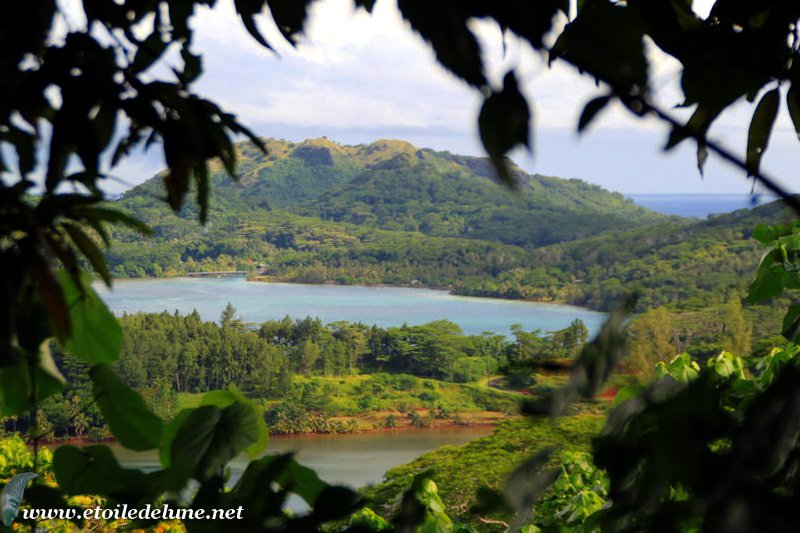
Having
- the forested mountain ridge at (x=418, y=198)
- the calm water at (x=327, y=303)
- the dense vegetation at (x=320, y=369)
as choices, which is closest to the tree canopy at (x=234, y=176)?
the dense vegetation at (x=320, y=369)

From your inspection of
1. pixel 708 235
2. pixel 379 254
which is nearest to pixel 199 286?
pixel 379 254

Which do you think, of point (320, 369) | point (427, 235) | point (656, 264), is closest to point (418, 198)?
point (427, 235)

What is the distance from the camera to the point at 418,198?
2628cm

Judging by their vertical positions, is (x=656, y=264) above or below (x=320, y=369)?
above

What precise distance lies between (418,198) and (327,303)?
7267 mm

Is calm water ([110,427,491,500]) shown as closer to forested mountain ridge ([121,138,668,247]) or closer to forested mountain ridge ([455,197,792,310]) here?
forested mountain ridge ([455,197,792,310])

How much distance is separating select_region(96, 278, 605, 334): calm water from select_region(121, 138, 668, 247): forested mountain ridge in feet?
7.69

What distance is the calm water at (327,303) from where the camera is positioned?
1742cm

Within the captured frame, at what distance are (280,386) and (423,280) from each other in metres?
9.14

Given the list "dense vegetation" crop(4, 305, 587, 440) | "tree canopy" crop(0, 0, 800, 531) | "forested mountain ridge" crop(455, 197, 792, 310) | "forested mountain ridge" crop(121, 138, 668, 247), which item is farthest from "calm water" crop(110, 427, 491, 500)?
"forested mountain ridge" crop(121, 138, 668, 247)

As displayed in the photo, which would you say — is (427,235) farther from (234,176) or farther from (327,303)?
(234,176)

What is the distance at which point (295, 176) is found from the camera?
28.4 m

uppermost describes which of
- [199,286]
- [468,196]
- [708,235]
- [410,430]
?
[468,196]

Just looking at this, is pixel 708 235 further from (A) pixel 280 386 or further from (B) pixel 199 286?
(B) pixel 199 286
